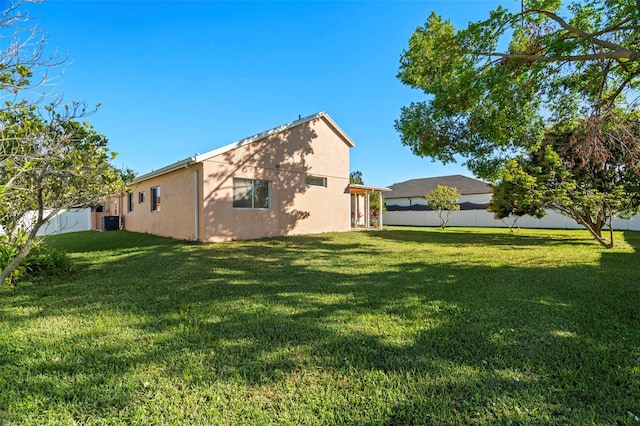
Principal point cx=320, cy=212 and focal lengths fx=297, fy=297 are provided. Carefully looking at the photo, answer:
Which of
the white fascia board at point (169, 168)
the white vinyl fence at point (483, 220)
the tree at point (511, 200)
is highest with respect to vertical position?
the white fascia board at point (169, 168)

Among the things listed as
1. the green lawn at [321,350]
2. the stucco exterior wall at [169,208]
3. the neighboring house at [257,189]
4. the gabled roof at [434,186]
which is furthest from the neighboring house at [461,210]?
the stucco exterior wall at [169,208]

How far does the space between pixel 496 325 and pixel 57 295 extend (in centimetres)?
663

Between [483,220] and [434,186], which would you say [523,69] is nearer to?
[483,220]

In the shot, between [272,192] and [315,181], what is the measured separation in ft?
8.96

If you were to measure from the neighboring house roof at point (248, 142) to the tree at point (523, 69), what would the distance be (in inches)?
224

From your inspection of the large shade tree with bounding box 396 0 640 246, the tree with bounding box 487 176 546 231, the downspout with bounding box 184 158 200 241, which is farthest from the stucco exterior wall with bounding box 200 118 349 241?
the tree with bounding box 487 176 546 231

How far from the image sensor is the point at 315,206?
48.6ft

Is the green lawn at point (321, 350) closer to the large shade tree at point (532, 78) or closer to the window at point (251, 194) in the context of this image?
the large shade tree at point (532, 78)

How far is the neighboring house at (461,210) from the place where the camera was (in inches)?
919

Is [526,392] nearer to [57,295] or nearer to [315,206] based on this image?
[57,295]

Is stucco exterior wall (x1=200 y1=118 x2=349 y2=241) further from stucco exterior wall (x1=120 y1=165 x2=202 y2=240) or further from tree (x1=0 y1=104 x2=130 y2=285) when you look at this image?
tree (x1=0 y1=104 x2=130 y2=285)

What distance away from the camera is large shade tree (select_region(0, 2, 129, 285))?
10.3 feet

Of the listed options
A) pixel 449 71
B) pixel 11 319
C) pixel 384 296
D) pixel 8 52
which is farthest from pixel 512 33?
pixel 11 319

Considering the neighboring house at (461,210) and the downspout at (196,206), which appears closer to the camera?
the downspout at (196,206)
